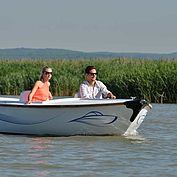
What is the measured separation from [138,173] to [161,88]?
A: 50.5ft

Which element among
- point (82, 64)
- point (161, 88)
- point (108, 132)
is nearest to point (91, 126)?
point (108, 132)

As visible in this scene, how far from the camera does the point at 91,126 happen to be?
14492 mm

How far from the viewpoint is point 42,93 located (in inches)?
584

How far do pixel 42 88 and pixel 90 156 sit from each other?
2.89 metres

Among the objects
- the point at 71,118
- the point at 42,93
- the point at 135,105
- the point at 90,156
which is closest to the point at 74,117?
the point at 71,118

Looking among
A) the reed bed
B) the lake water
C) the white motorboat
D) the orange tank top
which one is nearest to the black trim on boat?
the white motorboat

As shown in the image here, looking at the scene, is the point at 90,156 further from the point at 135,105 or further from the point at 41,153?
the point at 135,105

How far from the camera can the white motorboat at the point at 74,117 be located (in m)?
14.1

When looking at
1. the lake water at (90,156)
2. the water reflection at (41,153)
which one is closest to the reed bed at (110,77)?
the lake water at (90,156)

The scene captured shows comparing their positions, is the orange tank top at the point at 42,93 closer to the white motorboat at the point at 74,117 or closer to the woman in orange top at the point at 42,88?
the woman in orange top at the point at 42,88

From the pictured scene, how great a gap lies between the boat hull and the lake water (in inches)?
7.2

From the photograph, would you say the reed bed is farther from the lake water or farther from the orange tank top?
the orange tank top

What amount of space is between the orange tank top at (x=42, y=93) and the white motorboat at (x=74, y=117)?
15cm

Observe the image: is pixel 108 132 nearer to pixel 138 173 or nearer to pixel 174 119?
pixel 138 173
